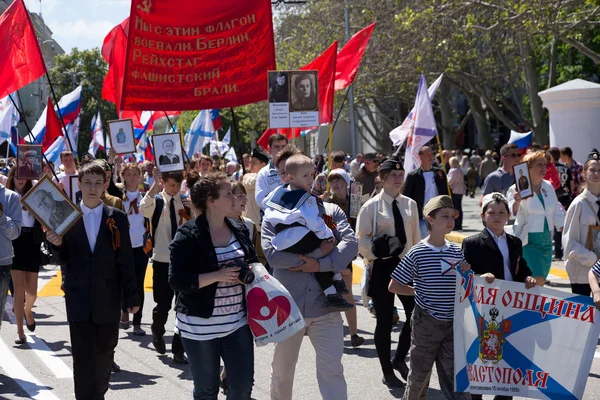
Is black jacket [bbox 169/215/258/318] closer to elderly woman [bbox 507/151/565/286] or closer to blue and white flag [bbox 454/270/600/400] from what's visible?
blue and white flag [bbox 454/270/600/400]

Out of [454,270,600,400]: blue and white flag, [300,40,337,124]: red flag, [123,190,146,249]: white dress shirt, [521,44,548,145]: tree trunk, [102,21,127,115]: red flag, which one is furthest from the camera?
[521,44,548,145]: tree trunk

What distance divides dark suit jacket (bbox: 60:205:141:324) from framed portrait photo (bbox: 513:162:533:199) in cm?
414

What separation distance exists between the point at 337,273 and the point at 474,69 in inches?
1116

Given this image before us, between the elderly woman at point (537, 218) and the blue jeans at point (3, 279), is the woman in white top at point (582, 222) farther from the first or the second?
the blue jeans at point (3, 279)

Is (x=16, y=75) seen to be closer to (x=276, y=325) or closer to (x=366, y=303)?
(x=366, y=303)

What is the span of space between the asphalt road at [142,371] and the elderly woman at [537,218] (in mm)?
996

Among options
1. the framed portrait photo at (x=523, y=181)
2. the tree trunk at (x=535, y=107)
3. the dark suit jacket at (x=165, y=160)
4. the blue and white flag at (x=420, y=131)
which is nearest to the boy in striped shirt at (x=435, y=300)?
the framed portrait photo at (x=523, y=181)

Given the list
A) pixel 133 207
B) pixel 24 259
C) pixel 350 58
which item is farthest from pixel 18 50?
pixel 350 58

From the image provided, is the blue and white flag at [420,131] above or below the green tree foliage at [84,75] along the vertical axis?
below

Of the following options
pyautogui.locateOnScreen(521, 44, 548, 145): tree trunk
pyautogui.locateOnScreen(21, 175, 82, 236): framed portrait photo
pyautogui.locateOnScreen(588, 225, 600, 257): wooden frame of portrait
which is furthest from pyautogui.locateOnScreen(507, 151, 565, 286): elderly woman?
pyautogui.locateOnScreen(521, 44, 548, 145): tree trunk

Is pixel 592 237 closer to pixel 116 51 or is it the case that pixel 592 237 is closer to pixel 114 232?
pixel 114 232

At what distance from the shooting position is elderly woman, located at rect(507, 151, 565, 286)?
8.45 metres

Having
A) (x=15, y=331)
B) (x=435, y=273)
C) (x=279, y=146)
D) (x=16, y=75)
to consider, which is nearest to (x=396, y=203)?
(x=279, y=146)

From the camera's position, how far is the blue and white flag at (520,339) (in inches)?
221
